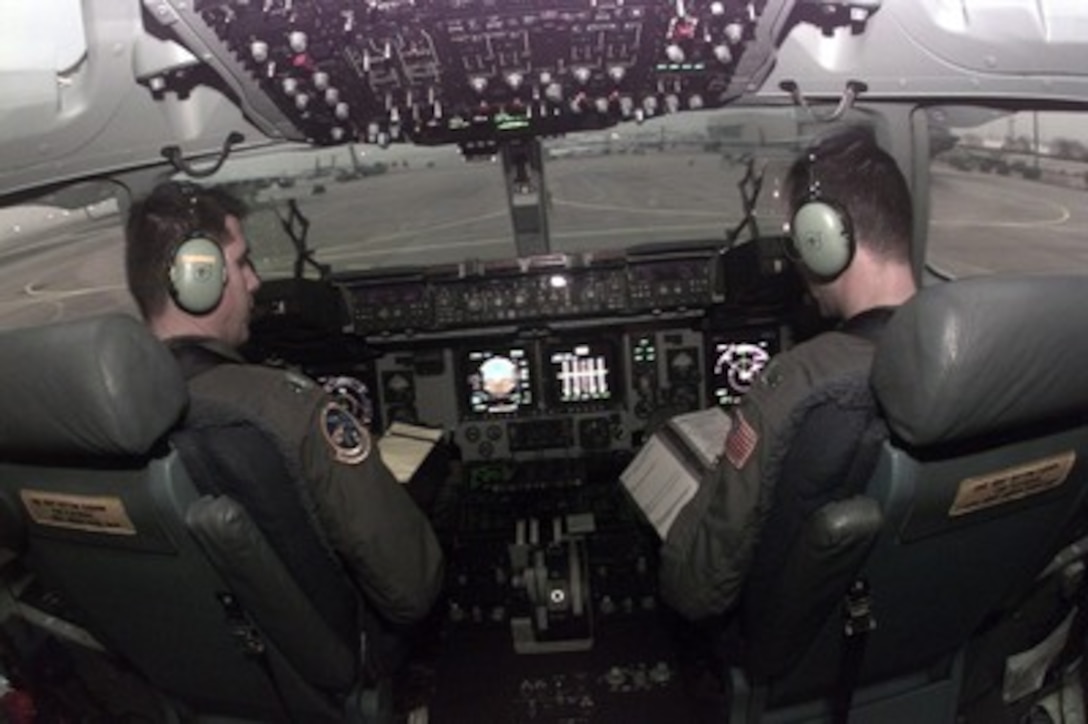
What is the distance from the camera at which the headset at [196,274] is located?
1626mm

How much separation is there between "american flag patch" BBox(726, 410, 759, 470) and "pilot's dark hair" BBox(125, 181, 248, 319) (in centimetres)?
105

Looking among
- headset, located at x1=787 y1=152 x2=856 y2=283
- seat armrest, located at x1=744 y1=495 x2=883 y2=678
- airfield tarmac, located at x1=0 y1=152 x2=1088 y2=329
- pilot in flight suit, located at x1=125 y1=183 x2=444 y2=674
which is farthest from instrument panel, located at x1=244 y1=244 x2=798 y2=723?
headset, located at x1=787 y1=152 x2=856 y2=283

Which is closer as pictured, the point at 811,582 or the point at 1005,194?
the point at 811,582

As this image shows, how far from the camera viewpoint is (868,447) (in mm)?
1315

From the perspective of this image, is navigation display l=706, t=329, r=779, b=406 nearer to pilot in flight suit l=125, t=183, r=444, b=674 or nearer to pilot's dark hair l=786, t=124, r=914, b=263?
pilot's dark hair l=786, t=124, r=914, b=263

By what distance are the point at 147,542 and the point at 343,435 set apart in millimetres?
357

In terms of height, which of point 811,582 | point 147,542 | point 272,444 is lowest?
point 811,582

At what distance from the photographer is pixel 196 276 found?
1.63m

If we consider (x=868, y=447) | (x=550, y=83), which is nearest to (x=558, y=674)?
(x=868, y=447)

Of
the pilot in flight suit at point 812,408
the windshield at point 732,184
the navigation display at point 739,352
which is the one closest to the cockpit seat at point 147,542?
the pilot in flight suit at point 812,408

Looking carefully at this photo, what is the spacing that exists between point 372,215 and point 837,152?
9330 millimetres

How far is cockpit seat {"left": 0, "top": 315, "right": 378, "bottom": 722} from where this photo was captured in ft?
4.13

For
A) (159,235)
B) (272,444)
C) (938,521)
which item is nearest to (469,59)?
(159,235)

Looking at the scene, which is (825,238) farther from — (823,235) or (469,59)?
(469,59)
